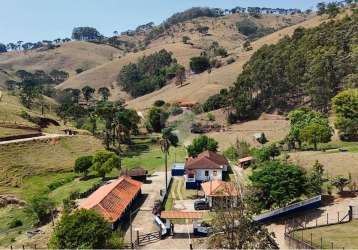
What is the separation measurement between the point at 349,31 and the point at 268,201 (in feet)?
219

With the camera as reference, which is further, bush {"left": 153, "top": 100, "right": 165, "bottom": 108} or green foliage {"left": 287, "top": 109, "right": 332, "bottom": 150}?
bush {"left": 153, "top": 100, "right": 165, "bottom": 108}

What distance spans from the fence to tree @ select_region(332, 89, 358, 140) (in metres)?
27.2

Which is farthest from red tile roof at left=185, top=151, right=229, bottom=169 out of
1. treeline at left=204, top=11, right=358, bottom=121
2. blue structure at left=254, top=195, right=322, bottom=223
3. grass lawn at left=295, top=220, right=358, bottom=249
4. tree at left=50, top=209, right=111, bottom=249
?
treeline at left=204, top=11, right=358, bottom=121

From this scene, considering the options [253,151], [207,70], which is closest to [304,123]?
[253,151]

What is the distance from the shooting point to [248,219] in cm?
3192

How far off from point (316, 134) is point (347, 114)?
850 cm

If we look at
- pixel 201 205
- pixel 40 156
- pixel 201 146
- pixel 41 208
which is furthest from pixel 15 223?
pixel 201 146

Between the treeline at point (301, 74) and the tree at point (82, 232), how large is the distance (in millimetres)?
61120

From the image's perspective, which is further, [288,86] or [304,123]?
[288,86]

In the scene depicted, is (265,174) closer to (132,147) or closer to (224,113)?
(132,147)

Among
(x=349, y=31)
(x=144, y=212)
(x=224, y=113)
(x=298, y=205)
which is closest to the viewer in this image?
(x=298, y=205)

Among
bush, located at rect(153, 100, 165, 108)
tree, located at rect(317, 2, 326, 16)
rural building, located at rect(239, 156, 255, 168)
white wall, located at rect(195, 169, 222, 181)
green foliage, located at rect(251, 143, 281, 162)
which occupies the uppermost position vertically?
tree, located at rect(317, 2, 326, 16)

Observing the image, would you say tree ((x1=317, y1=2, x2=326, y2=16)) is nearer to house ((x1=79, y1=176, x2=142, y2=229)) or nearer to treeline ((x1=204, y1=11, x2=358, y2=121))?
treeline ((x1=204, y1=11, x2=358, y2=121))

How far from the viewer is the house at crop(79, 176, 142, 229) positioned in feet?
142
